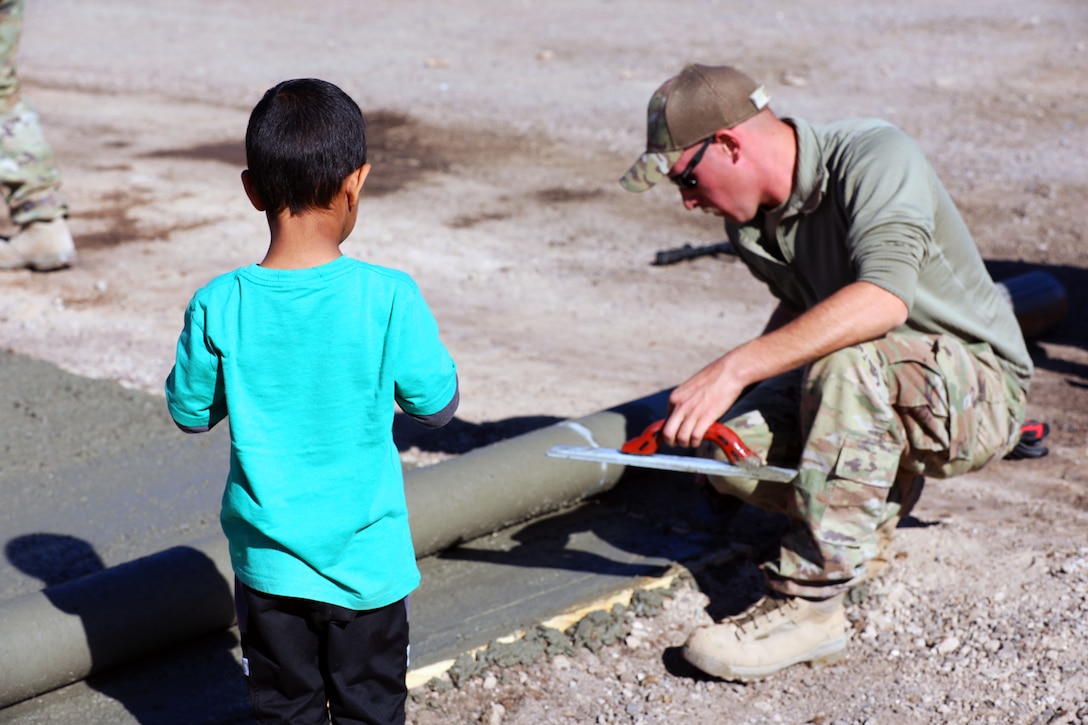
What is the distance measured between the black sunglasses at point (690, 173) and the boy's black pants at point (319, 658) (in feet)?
4.68

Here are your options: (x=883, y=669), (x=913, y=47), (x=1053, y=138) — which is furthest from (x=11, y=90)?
(x=913, y=47)

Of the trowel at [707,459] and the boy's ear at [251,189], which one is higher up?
the boy's ear at [251,189]

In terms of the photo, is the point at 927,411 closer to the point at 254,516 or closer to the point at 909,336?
the point at 909,336

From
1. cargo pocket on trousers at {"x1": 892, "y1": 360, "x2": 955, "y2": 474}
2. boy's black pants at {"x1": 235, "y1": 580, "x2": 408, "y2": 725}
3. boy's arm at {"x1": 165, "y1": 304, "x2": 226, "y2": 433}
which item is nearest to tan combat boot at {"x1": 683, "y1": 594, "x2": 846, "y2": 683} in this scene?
cargo pocket on trousers at {"x1": 892, "y1": 360, "x2": 955, "y2": 474}

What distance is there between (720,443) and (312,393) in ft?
3.93

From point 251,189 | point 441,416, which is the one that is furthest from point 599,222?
point 251,189

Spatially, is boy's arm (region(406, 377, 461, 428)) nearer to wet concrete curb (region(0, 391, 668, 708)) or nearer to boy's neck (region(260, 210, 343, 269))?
boy's neck (region(260, 210, 343, 269))

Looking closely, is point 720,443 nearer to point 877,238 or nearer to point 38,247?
point 877,238

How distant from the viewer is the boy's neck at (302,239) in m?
2.02

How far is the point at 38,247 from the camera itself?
239 inches

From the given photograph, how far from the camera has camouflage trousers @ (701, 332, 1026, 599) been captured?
2.91 metres

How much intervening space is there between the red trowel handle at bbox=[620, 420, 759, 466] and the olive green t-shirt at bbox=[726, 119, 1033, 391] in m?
0.50

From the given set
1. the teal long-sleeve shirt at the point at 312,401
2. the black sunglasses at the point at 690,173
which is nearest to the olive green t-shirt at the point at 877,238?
the black sunglasses at the point at 690,173

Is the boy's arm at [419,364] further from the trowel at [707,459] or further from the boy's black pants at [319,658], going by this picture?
the trowel at [707,459]
